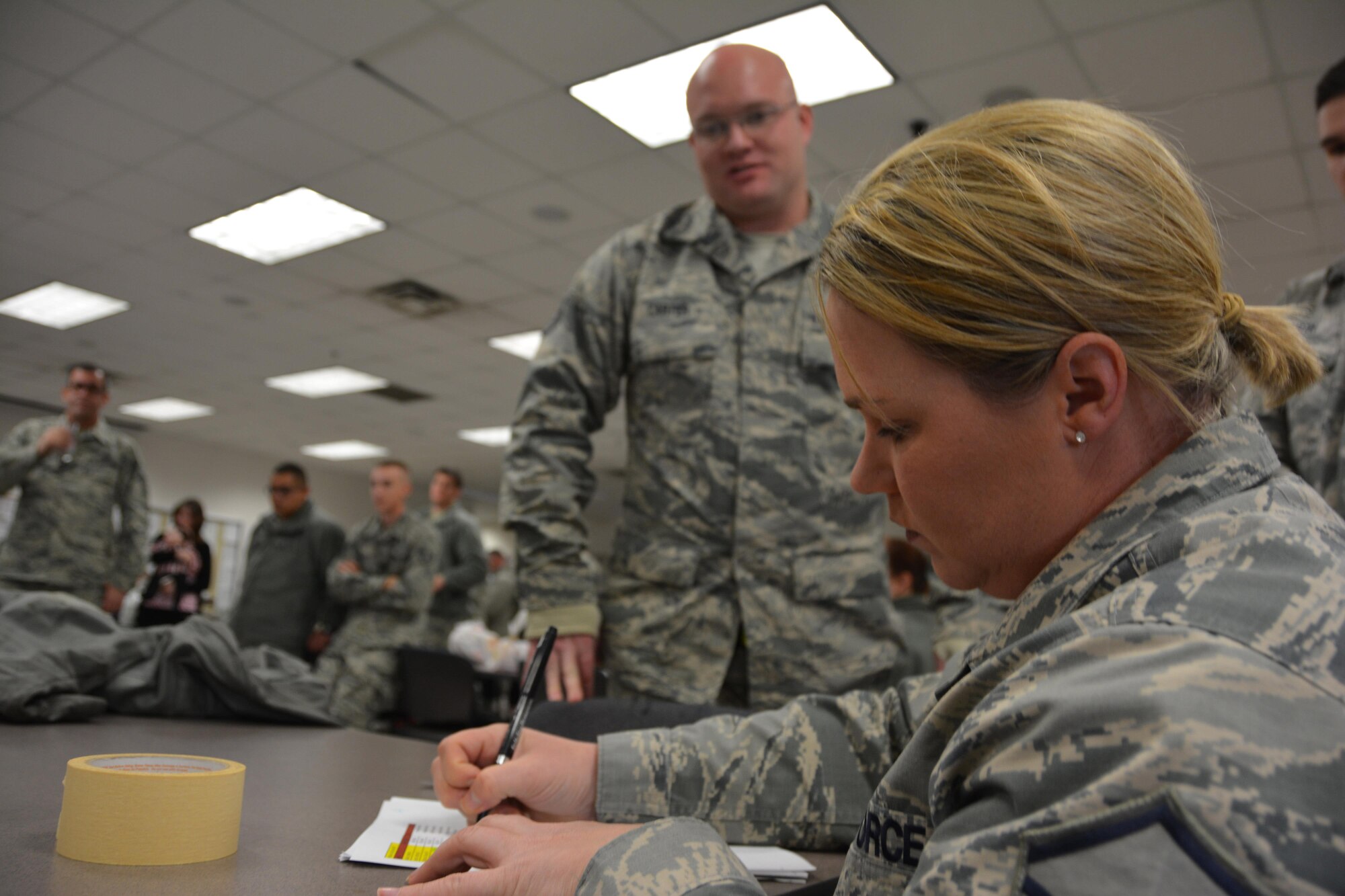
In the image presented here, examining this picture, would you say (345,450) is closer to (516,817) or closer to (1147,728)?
(516,817)

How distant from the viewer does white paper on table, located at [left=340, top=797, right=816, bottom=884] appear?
2.38 feet

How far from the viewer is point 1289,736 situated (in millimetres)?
394

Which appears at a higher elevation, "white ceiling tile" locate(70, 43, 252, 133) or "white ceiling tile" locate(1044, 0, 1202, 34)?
"white ceiling tile" locate(1044, 0, 1202, 34)

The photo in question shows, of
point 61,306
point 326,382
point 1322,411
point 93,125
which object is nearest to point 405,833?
point 1322,411

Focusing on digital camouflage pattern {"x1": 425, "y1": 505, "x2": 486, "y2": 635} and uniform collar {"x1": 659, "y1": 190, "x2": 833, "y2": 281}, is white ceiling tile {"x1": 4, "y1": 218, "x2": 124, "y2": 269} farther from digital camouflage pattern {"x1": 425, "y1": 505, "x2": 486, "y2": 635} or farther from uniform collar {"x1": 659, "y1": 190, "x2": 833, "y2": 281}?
uniform collar {"x1": 659, "y1": 190, "x2": 833, "y2": 281}

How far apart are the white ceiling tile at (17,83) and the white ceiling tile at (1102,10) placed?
4011 millimetres

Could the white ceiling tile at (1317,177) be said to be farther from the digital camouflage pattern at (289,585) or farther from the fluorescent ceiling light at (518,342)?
the digital camouflage pattern at (289,585)

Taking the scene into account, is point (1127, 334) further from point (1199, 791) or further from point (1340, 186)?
point (1340, 186)

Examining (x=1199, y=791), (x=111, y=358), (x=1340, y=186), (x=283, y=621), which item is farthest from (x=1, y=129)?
(x=1199, y=791)

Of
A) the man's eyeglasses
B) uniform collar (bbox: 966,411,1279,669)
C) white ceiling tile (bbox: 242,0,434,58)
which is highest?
white ceiling tile (bbox: 242,0,434,58)

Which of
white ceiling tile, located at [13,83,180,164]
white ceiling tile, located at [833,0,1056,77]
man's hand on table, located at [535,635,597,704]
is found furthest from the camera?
white ceiling tile, located at [13,83,180,164]

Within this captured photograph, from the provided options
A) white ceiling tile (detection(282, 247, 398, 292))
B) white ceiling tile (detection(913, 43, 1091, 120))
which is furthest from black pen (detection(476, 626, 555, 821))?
white ceiling tile (detection(282, 247, 398, 292))

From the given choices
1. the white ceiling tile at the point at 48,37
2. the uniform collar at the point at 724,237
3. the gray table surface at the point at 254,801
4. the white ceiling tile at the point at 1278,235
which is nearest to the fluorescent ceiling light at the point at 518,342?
the white ceiling tile at the point at 48,37

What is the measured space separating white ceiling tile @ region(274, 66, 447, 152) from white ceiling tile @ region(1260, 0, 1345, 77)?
318 centimetres
